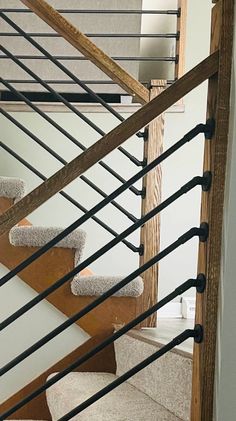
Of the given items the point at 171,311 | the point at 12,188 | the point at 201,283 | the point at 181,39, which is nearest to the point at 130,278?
the point at 201,283

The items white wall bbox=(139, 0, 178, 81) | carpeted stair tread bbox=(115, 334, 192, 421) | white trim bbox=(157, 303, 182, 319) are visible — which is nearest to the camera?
carpeted stair tread bbox=(115, 334, 192, 421)

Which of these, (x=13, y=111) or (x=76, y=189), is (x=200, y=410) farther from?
(x=13, y=111)

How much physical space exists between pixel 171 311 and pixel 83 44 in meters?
1.77

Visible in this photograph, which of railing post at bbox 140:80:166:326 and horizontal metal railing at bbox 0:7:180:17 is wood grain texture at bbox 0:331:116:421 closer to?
railing post at bbox 140:80:166:326

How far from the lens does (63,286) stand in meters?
3.42

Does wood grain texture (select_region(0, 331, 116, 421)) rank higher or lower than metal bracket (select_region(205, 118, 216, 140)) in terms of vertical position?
lower

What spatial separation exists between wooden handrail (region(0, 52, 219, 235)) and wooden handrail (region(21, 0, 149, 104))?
1249 mm

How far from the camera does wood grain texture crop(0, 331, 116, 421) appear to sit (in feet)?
11.0

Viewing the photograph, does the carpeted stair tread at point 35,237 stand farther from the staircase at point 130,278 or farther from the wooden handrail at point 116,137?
the wooden handrail at point 116,137

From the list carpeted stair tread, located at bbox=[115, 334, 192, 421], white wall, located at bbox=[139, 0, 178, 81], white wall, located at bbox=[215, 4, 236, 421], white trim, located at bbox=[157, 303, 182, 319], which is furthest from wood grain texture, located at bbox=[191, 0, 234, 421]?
white wall, located at bbox=[139, 0, 178, 81]

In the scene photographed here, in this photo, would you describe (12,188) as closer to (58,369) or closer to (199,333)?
(58,369)

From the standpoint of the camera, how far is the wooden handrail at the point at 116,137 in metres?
2.10

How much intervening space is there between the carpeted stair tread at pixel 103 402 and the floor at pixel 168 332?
20 centimetres

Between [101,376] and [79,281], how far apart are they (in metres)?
0.42
